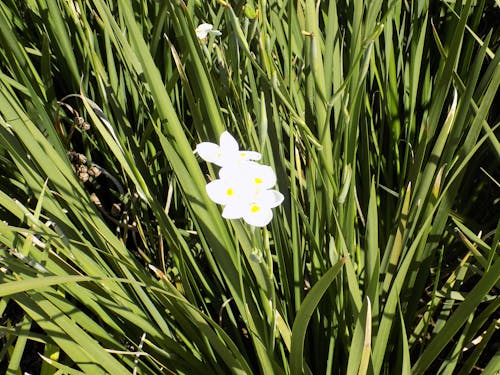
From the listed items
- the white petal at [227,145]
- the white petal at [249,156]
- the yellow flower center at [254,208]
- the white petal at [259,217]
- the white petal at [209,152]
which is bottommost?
the white petal at [259,217]

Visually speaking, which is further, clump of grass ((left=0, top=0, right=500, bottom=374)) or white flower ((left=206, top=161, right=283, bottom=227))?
clump of grass ((left=0, top=0, right=500, bottom=374))

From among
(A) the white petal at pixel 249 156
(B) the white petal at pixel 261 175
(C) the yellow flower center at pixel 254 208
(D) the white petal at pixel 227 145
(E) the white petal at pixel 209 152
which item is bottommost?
(C) the yellow flower center at pixel 254 208

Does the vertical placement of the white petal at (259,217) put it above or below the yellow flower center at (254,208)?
below

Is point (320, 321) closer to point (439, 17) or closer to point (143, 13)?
point (143, 13)

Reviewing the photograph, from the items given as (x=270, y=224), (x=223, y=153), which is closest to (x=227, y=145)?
(x=223, y=153)

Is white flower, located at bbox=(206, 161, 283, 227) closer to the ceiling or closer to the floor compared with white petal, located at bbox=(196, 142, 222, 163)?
closer to the floor

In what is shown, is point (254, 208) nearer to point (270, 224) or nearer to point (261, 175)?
point (261, 175)

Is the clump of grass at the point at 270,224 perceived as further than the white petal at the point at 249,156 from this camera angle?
Answer: Yes


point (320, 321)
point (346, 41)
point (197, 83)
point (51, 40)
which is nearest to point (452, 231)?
point (320, 321)
